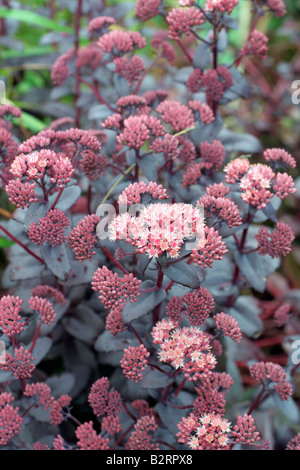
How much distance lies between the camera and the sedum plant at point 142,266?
3.01 ft

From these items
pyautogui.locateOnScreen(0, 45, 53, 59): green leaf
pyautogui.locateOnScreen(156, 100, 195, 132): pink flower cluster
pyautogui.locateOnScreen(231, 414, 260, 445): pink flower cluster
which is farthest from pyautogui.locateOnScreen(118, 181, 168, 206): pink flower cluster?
pyautogui.locateOnScreen(0, 45, 53, 59): green leaf

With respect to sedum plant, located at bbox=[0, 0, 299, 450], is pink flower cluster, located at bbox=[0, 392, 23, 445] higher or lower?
lower

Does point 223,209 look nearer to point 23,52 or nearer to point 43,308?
point 43,308

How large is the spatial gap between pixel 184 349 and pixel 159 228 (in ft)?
0.76

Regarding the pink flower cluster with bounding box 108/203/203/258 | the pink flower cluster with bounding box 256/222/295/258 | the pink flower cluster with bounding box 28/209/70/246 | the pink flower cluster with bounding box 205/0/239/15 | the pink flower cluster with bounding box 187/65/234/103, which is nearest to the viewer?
the pink flower cluster with bounding box 108/203/203/258

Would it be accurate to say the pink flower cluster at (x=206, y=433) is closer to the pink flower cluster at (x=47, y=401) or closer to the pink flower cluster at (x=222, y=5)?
the pink flower cluster at (x=47, y=401)

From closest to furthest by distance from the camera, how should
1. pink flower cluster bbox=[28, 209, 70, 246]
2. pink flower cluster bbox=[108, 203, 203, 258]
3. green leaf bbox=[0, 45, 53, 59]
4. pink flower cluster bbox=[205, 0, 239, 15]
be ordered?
pink flower cluster bbox=[108, 203, 203, 258], pink flower cluster bbox=[28, 209, 70, 246], pink flower cluster bbox=[205, 0, 239, 15], green leaf bbox=[0, 45, 53, 59]

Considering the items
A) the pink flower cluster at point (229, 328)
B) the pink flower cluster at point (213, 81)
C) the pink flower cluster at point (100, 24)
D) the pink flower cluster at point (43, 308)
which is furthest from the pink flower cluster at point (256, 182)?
the pink flower cluster at point (100, 24)

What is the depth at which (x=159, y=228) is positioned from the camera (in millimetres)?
855

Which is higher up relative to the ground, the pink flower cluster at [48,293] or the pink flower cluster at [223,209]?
the pink flower cluster at [223,209]

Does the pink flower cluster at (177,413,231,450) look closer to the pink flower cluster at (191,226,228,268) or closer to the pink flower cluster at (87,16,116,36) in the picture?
the pink flower cluster at (191,226,228,268)

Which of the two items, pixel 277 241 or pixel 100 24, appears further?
pixel 100 24

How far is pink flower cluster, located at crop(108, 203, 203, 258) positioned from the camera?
33.3 inches

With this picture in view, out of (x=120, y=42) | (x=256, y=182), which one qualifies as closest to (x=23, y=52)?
(x=120, y=42)
